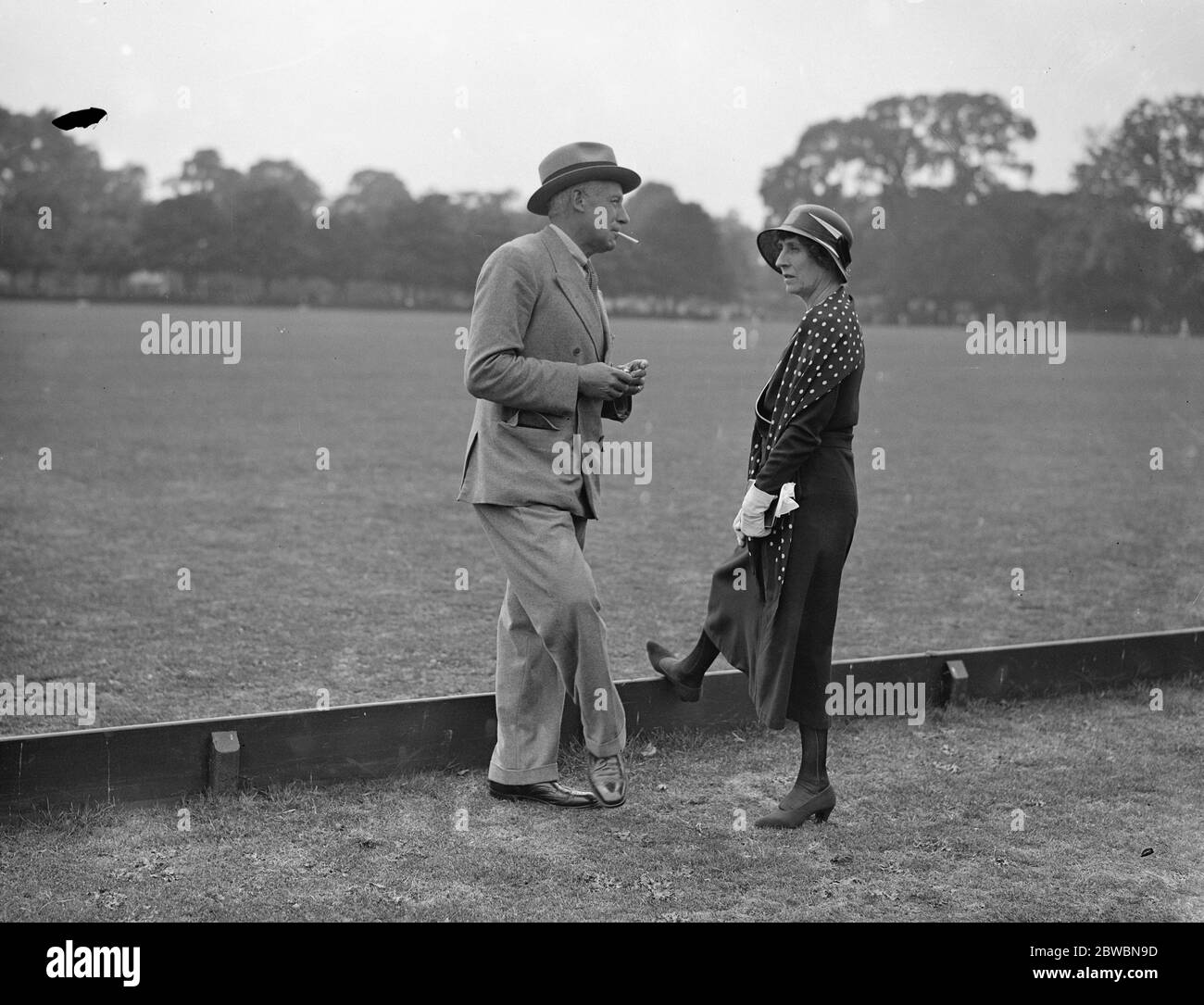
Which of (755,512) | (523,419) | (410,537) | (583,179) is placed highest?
(583,179)

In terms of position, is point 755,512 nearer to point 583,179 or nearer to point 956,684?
point 583,179

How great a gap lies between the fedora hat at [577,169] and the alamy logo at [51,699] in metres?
3.14

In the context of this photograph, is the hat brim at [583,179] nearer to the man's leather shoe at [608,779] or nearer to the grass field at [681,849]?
the man's leather shoe at [608,779]

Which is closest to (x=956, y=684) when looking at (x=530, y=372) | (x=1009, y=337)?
(x=530, y=372)

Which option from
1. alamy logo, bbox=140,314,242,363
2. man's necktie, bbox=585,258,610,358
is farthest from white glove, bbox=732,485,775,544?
alamy logo, bbox=140,314,242,363

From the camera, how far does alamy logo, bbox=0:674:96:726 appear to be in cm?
601

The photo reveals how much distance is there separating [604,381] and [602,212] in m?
0.65

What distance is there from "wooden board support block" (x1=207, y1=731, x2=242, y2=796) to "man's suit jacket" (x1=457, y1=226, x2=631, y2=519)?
124cm

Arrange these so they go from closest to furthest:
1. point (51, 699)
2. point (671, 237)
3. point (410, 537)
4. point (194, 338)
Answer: point (51, 699) → point (410, 537) → point (194, 338) → point (671, 237)

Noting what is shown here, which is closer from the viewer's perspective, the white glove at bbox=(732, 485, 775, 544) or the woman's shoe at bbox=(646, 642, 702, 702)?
the white glove at bbox=(732, 485, 775, 544)

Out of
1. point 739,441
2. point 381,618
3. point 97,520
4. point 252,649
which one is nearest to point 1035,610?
point 381,618

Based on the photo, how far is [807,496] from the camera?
4.82 meters
